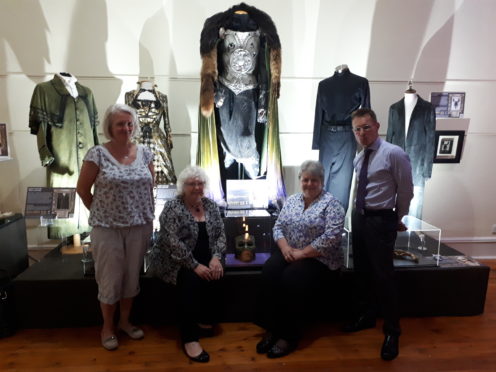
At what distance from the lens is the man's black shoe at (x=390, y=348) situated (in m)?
2.17

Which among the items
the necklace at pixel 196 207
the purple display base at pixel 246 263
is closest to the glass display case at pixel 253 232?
the purple display base at pixel 246 263

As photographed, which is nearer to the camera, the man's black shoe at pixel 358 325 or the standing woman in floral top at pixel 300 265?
the standing woman in floral top at pixel 300 265

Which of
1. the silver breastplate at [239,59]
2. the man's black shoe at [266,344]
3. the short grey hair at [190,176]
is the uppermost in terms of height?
the silver breastplate at [239,59]

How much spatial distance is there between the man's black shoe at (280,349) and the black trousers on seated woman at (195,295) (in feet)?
1.49

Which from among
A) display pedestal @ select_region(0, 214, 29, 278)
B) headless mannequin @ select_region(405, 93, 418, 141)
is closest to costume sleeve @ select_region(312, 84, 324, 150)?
headless mannequin @ select_region(405, 93, 418, 141)

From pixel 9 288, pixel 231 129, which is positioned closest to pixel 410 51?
pixel 231 129

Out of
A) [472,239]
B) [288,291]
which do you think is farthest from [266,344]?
[472,239]

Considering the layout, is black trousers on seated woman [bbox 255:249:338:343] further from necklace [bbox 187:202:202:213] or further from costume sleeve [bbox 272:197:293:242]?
necklace [bbox 187:202:202:213]

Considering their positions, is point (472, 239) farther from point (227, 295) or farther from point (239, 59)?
point (239, 59)

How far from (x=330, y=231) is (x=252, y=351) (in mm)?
866

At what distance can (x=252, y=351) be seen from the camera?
2.23 m

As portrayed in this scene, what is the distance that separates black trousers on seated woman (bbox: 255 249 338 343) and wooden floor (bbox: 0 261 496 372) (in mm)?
174

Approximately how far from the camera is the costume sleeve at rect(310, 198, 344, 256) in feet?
7.21

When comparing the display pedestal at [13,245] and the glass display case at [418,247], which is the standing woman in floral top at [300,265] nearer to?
the glass display case at [418,247]
